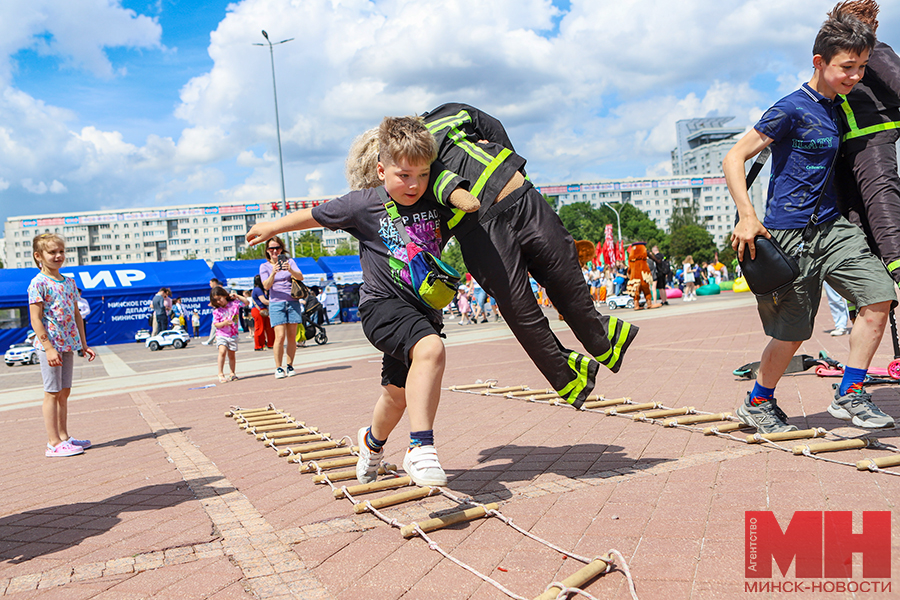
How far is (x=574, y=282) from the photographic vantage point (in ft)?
10.5

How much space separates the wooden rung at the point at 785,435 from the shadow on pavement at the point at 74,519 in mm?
2871

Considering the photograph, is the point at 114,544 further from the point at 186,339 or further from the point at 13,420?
the point at 186,339

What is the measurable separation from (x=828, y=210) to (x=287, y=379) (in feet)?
23.7

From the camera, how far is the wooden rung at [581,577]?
82.8 inches

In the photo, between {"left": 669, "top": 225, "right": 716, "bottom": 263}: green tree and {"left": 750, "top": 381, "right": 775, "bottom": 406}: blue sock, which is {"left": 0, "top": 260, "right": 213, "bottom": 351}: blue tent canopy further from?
{"left": 669, "top": 225, "right": 716, "bottom": 263}: green tree

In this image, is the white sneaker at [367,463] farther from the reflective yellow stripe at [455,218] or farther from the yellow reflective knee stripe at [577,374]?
the reflective yellow stripe at [455,218]

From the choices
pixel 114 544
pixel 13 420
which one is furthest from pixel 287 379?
pixel 114 544

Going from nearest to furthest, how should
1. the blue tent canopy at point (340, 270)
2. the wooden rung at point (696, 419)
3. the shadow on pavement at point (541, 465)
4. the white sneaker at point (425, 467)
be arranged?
the white sneaker at point (425, 467) < the shadow on pavement at point (541, 465) < the wooden rung at point (696, 419) < the blue tent canopy at point (340, 270)

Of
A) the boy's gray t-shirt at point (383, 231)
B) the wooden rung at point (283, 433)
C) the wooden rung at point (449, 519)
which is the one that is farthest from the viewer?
the wooden rung at point (283, 433)

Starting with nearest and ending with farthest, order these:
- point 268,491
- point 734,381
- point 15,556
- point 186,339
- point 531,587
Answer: point 531,587
point 15,556
point 268,491
point 734,381
point 186,339

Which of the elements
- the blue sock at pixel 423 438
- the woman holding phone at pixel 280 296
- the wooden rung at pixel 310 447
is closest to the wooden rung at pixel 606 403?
the wooden rung at pixel 310 447

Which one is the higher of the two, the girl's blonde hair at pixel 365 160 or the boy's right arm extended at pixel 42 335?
the girl's blonde hair at pixel 365 160

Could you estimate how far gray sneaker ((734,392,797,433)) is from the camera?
3961mm

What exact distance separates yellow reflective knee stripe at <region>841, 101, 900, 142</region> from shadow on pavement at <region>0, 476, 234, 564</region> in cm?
399
